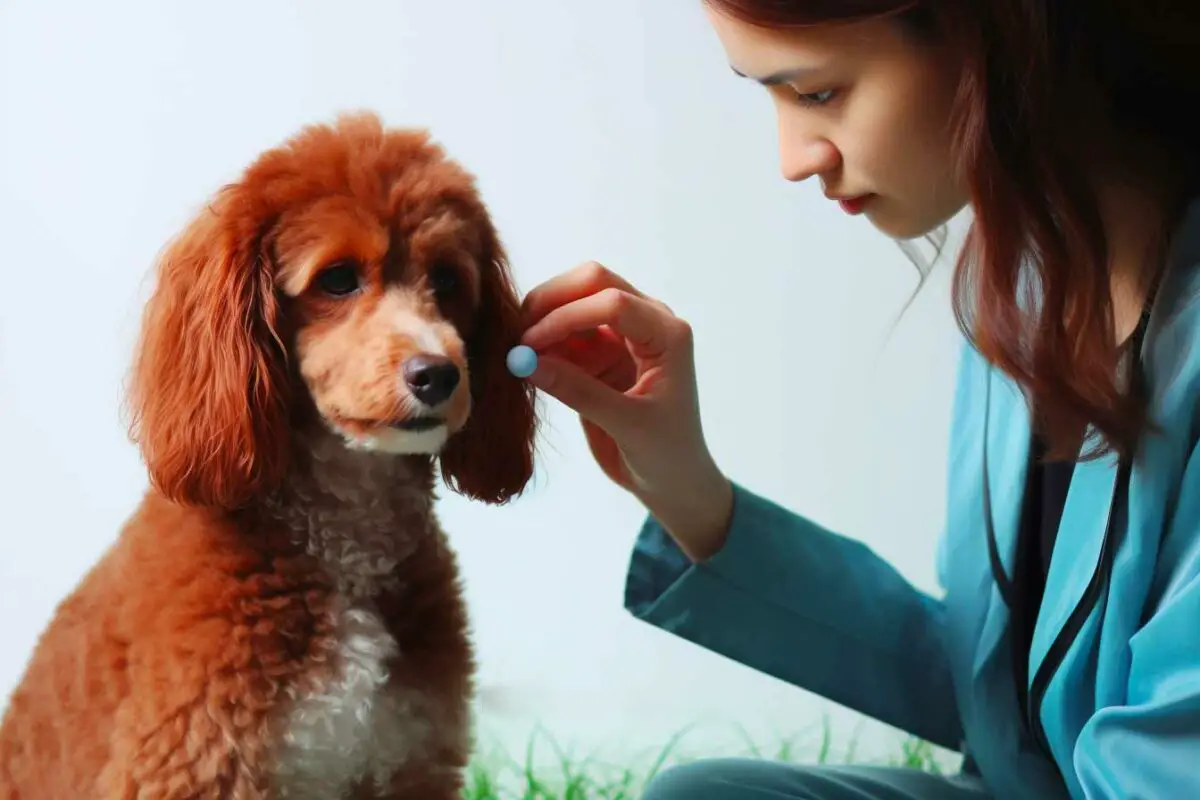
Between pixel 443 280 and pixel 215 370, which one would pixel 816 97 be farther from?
pixel 215 370

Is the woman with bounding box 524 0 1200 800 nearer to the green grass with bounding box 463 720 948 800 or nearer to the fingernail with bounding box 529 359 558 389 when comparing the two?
the fingernail with bounding box 529 359 558 389

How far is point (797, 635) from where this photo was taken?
1223 mm

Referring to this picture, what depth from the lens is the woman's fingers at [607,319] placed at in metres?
0.97

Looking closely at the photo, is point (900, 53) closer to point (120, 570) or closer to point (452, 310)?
point (452, 310)

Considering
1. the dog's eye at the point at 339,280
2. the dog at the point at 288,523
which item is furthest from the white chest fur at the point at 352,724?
the dog's eye at the point at 339,280

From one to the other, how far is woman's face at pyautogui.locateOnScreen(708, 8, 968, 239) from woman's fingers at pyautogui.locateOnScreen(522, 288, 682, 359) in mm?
168

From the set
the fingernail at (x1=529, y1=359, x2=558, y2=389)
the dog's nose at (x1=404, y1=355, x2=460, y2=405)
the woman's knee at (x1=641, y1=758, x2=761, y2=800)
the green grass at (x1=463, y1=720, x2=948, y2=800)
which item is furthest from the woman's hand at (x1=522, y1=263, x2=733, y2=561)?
the green grass at (x1=463, y1=720, x2=948, y2=800)

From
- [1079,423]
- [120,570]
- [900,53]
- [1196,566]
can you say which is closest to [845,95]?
[900,53]

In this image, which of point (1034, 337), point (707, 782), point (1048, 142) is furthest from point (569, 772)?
point (1048, 142)

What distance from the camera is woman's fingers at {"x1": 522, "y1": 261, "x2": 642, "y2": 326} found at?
1016 mm

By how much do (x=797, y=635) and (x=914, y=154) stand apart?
542 mm

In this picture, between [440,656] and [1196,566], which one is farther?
[440,656]

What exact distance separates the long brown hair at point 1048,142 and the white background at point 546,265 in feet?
1.81

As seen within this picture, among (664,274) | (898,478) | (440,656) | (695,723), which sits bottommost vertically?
(695,723)
